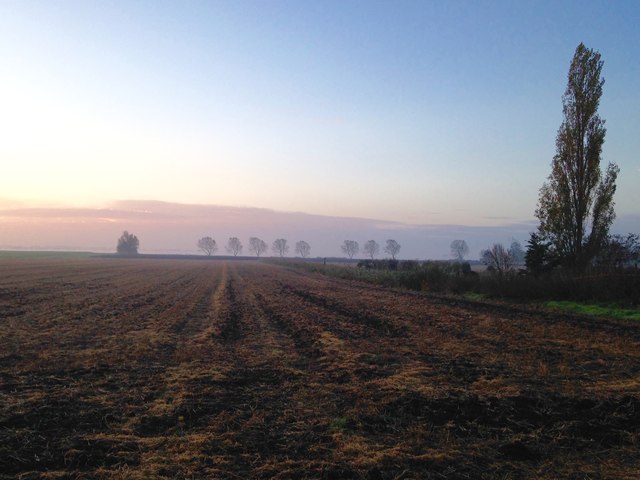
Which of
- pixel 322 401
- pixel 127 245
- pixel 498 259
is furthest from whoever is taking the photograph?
pixel 127 245

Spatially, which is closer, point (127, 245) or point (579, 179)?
point (579, 179)

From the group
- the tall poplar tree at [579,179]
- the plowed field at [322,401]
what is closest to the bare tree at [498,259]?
the tall poplar tree at [579,179]

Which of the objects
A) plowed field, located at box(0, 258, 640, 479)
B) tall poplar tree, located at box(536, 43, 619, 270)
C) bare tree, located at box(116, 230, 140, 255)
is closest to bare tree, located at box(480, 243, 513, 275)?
tall poplar tree, located at box(536, 43, 619, 270)

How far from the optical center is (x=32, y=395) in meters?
7.43

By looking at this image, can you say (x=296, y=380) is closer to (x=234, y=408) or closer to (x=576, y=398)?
(x=234, y=408)

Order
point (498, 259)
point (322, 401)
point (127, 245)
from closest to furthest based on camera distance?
1. point (322, 401)
2. point (498, 259)
3. point (127, 245)

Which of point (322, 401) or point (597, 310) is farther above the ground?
point (597, 310)

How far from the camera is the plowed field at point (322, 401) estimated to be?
5074 mm

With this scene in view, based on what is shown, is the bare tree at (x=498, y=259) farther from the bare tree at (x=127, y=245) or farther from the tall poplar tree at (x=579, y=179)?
the bare tree at (x=127, y=245)

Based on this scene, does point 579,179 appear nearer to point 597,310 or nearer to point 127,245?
point 597,310

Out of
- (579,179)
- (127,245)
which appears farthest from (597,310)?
(127,245)

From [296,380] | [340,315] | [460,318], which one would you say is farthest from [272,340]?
[460,318]

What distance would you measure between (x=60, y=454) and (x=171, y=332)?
8.93 metres

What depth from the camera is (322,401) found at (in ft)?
24.0
